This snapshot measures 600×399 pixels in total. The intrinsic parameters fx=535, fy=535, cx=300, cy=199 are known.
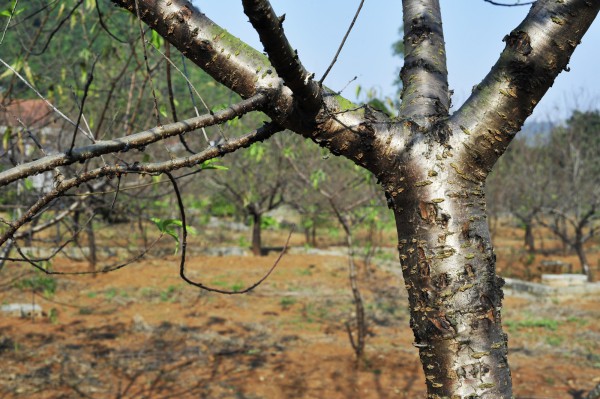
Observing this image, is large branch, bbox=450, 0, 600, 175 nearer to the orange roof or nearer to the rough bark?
the rough bark

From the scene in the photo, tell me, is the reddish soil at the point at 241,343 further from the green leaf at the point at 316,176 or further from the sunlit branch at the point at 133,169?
the sunlit branch at the point at 133,169

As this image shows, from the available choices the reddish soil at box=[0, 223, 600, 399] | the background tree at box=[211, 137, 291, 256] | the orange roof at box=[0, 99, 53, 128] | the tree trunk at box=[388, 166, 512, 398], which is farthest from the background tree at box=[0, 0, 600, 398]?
the background tree at box=[211, 137, 291, 256]

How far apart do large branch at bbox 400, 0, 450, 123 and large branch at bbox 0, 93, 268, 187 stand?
0.48 metres

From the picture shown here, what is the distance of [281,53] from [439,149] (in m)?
0.52

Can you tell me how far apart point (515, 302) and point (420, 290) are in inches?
446

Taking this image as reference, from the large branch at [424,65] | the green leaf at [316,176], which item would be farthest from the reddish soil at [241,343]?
the large branch at [424,65]

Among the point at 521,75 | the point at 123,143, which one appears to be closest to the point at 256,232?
the point at 521,75

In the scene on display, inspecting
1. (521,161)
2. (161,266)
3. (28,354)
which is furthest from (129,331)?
(521,161)

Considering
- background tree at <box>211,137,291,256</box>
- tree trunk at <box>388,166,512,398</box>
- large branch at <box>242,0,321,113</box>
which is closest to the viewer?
large branch at <box>242,0,321,113</box>

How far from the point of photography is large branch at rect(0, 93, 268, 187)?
1.05m

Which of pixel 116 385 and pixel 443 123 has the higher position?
pixel 443 123

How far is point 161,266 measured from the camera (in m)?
14.4

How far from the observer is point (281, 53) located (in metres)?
1.11

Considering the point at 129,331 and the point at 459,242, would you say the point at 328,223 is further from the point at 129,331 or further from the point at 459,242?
the point at 459,242
